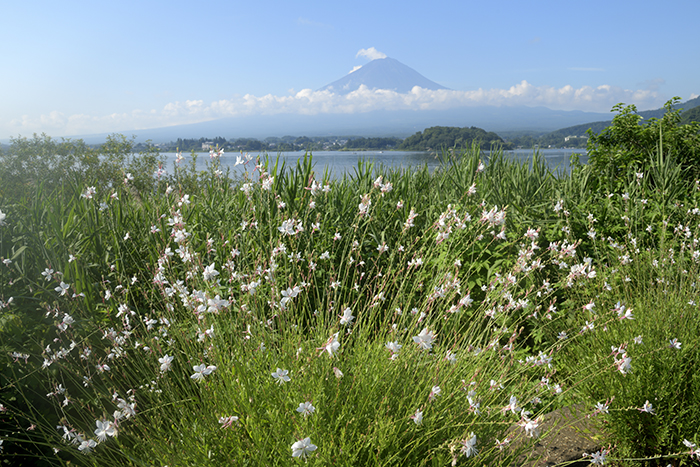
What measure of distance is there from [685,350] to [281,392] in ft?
7.11

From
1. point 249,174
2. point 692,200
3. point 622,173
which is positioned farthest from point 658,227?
point 249,174

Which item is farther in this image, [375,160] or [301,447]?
[375,160]

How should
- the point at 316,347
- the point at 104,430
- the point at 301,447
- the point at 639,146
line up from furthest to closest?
the point at 639,146
the point at 316,347
the point at 104,430
the point at 301,447

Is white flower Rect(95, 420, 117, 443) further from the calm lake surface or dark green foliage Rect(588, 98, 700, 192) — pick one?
dark green foliage Rect(588, 98, 700, 192)

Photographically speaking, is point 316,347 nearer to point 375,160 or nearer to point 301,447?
point 301,447

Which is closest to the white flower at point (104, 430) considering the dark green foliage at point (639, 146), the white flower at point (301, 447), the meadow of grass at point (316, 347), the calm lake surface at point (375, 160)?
the meadow of grass at point (316, 347)

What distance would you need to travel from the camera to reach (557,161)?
230 inches

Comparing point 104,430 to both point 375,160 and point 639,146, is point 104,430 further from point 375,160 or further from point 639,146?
point 639,146

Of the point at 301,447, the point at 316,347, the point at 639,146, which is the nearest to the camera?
the point at 301,447

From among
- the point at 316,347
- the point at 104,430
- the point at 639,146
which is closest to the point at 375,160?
the point at 639,146

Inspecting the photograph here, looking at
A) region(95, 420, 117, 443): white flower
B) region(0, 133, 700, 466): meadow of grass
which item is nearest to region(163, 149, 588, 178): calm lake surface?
region(0, 133, 700, 466): meadow of grass

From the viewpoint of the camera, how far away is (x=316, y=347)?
5.94ft

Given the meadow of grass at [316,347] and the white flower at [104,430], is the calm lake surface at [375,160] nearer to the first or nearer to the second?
the meadow of grass at [316,347]

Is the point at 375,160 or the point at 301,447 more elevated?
the point at 375,160
